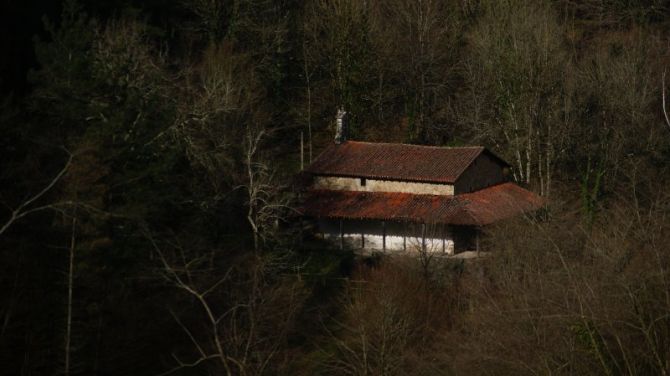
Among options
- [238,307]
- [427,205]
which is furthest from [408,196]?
[238,307]

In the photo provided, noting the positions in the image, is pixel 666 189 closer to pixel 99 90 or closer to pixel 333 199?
pixel 333 199

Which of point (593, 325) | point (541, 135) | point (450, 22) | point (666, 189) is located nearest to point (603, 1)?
point (450, 22)

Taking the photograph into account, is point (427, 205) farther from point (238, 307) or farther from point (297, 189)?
point (238, 307)

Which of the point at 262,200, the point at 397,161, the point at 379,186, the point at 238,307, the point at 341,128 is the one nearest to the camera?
the point at 238,307

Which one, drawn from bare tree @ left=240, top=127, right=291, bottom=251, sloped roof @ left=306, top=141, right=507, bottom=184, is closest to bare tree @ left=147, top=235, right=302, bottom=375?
bare tree @ left=240, top=127, right=291, bottom=251

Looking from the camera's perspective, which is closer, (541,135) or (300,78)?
(541,135)

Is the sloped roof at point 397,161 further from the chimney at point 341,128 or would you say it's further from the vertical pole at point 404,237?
the vertical pole at point 404,237

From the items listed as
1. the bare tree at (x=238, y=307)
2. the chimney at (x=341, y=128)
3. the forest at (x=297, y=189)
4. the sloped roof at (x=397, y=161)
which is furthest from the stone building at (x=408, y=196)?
the bare tree at (x=238, y=307)
